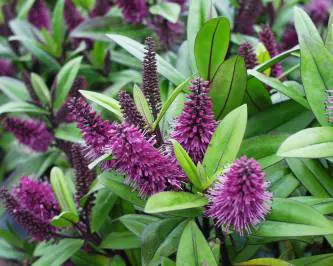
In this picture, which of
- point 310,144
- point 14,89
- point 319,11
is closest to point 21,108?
point 14,89

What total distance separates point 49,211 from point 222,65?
0.54 meters

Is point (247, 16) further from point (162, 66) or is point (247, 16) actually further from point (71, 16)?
point (71, 16)

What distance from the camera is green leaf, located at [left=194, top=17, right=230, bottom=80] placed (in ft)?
3.56

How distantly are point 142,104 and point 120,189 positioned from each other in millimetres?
199

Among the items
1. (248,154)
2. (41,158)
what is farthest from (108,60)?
(248,154)

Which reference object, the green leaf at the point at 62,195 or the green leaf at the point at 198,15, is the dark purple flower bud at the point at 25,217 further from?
the green leaf at the point at 198,15

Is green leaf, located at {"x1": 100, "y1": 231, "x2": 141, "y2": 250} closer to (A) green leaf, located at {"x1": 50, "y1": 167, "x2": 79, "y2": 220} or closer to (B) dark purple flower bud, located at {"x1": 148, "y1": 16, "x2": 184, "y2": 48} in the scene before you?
(A) green leaf, located at {"x1": 50, "y1": 167, "x2": 79, "y2": 220}

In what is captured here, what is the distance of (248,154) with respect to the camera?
1.04 metres

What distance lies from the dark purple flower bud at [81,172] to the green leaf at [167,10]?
2.05 ft

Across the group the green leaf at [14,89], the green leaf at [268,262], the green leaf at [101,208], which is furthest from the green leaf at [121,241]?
the green leaf at [14,89]

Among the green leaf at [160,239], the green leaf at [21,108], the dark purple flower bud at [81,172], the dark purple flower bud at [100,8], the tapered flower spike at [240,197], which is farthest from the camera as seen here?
the dark purple flower bud at [100,8]

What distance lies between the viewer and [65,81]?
1.63 metres

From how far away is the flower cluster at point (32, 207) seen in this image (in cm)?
116

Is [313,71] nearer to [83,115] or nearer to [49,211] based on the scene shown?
[83,115]
